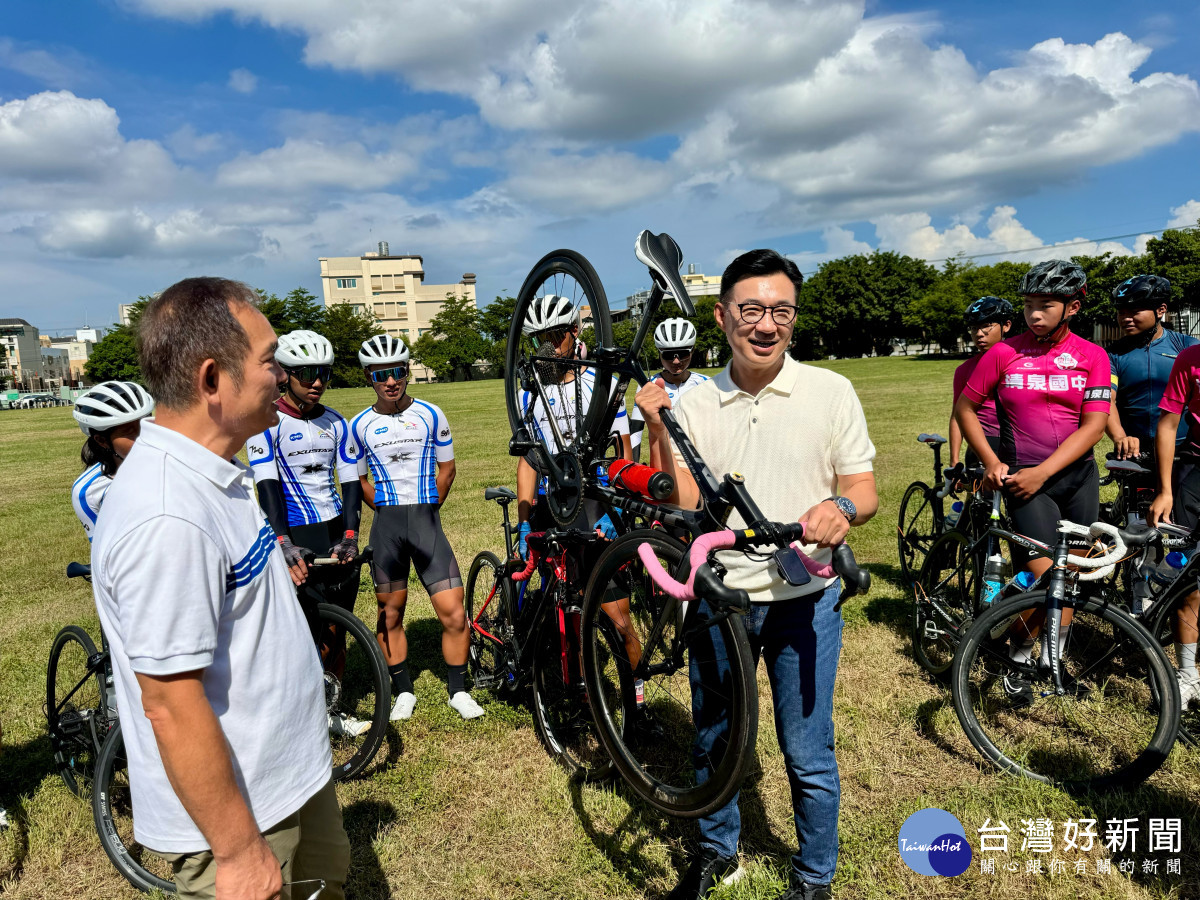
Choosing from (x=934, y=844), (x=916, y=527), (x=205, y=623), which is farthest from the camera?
(x=916, y=527)

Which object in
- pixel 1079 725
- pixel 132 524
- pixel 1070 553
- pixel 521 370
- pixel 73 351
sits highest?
pixel 73 351

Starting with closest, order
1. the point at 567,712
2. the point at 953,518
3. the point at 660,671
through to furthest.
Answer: the point at 660,671, the point at 567,712, the point at 953,518

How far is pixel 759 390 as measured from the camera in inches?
113

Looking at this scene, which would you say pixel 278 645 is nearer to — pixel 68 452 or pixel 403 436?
pixel 403 436

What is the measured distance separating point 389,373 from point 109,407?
1799mm

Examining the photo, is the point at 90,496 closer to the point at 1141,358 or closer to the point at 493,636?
the point at 493,636

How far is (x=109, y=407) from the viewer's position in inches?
154

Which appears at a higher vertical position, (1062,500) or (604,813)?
(1062,500)

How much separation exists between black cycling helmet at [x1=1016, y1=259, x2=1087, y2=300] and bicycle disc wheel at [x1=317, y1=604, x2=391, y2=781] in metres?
4.52

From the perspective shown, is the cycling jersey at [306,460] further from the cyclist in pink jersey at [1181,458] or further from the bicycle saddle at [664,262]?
the cyclist in pink jersey at [1181,458]

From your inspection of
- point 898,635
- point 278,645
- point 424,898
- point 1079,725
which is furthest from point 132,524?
point 898,635

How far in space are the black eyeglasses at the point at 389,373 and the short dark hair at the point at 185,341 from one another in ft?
11.7

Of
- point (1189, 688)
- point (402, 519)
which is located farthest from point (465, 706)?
point (1189, 688)

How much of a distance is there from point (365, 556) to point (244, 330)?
323cm
